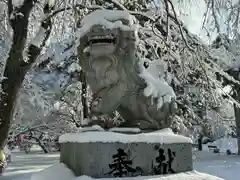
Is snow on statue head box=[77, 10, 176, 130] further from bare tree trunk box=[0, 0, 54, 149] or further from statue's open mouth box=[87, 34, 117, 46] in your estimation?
bare tree trunk box=[0, 0, 54, 149]

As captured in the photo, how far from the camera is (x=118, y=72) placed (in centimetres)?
558

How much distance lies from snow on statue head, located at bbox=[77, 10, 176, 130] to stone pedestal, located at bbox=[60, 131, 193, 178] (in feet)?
1.45

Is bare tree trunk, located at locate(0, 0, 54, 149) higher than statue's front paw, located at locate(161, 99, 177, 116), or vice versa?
bare tree trunk, located at locate(0, 0, 54, 149)

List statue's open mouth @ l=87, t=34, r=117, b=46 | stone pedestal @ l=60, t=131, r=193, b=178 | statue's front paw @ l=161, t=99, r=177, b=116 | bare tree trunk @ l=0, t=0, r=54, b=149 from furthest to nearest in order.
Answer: bare tree trunk @ l=0, t=0, r=54, b=149, statue's front paw @ l=161, t=99, r=177, b=116, statue's open mouth @ l=87, t=34, r=117, b=46, stone pedestal @ l=60, t=131, r=193, b=178

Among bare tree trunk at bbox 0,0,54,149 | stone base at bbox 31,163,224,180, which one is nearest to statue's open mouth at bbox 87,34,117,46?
stone base at bbox 31,163,224,180

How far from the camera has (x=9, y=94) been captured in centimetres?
827

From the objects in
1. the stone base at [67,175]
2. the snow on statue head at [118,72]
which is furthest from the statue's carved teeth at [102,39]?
the stone base at [67,175]

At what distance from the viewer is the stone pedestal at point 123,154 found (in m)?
5.06

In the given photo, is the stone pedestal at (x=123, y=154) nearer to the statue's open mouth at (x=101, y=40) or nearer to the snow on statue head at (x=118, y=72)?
the snow on statue head at (x=118, y=72)

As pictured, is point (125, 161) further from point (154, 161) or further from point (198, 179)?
point (198, 179)

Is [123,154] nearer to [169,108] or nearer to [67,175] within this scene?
[67,175]

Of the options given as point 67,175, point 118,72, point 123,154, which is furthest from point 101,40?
point 67,175

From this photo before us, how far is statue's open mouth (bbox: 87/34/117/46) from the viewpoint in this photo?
17.8ft

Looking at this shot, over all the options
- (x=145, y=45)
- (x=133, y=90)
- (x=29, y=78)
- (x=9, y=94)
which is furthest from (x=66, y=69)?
(x=133, y=90)
